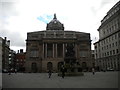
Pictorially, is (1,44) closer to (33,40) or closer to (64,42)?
(33,40)

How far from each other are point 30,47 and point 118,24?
128ft

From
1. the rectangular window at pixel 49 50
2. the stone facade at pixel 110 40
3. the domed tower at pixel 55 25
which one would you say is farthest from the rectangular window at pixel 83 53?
the domed tower at pixel 55 25

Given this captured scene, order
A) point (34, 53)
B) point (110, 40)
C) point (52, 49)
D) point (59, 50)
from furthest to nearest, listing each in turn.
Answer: point (59, 50), point (34, 53), point (110, 40), point (52, 49)

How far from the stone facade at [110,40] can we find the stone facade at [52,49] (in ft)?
28.0

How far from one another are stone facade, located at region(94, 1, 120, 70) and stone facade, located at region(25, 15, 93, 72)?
8.54 m

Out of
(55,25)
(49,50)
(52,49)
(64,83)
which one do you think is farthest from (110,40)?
(64,83)

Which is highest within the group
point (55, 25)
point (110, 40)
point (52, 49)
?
point (55, 25)

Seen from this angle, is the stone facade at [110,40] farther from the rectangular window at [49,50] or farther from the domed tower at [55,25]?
the rectangular window at [49,50]

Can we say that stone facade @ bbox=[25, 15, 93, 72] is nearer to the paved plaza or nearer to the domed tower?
the domed tower

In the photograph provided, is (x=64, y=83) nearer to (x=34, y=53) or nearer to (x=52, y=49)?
(x=52, y=49)

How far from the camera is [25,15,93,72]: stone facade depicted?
85.7 metres

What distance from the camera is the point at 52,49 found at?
87.6 metres

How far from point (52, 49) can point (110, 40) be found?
25929 millimetres

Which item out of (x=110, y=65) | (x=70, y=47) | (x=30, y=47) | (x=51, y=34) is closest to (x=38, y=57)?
(x=30, y=47)
